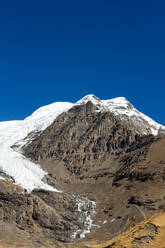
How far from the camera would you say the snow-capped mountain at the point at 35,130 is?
3777 inches

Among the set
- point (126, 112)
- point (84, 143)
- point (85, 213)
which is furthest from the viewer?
point (126, 112)

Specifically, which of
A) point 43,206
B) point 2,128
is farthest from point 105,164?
point 2,128

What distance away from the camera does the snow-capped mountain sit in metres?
95.9

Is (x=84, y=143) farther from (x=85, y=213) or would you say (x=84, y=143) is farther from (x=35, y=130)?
(x=35, y=130)

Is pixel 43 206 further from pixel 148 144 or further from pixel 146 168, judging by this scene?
pixel 148 144

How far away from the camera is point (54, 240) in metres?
69.1

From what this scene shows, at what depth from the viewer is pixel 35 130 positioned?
498ft

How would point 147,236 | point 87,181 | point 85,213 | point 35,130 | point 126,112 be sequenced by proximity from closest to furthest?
point 147,236 → point 85,213 → point 87,181 → point 35,130 → point 126,112

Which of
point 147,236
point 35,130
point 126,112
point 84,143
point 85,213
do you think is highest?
point 126,112

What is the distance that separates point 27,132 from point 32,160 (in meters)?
46.4

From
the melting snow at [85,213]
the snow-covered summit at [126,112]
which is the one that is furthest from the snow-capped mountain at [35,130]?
the melting snow at [85,213]

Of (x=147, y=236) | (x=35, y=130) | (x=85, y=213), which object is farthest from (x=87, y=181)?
(x=147, y=236)

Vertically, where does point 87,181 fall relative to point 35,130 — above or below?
below

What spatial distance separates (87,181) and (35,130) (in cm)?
5952
